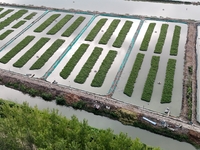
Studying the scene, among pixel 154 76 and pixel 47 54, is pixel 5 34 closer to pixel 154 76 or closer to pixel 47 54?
pixel 47 54

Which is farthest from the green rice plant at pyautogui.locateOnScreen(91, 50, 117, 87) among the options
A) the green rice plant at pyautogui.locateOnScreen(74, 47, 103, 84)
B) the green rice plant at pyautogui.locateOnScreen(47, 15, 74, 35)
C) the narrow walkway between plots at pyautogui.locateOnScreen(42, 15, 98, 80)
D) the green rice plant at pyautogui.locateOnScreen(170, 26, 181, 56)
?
the green rice plant at pyautogui.locateOnScreen(47, 15, 74, 35)

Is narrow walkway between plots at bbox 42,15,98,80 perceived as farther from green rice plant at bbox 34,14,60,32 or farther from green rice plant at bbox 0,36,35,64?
green rice plant at bbox 0,36,35,64

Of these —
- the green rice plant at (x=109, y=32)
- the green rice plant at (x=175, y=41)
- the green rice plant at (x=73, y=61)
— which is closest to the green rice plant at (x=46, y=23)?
the green rice plant at (x=73, y=61)

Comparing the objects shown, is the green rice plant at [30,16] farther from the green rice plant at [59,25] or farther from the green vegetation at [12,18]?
the green rice plant at [59,25]

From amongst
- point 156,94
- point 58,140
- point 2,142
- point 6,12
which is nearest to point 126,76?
point 156,94

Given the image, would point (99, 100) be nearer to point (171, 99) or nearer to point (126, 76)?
point (126, 76)

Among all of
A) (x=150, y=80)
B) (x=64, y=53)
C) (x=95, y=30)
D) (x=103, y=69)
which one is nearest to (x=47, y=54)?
(x=64, y=53)
